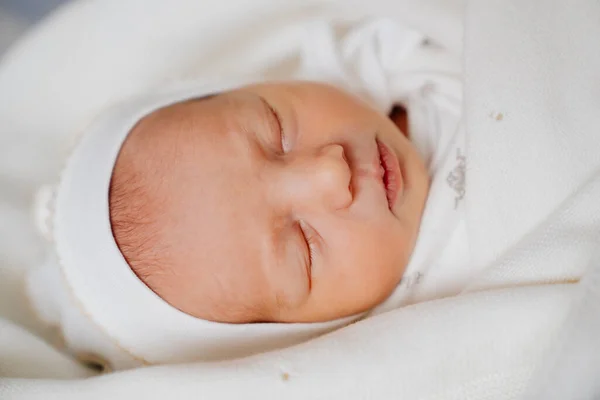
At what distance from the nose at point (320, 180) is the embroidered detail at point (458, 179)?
207mm

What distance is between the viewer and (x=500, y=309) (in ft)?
2.38

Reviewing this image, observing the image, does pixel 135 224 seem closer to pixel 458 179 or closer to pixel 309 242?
pixel 309 242

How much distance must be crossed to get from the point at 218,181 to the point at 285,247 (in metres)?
0.12

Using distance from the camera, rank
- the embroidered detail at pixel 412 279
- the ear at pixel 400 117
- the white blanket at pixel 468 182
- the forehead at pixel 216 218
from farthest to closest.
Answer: the ear at pixel 400 117
the embroidered detail at pixel 412 279
the forehead at pixel 216 218
the white blanket at pixel 468 182

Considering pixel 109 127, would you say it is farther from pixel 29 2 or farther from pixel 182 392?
pixel 29 2

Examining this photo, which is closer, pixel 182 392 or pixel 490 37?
pixel 182 392

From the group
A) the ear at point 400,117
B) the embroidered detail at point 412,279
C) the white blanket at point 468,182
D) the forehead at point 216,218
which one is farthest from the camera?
the ear at point 400,117

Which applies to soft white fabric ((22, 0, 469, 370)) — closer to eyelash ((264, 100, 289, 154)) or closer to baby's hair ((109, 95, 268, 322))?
baby's hair ((109, 95, 268, 322))

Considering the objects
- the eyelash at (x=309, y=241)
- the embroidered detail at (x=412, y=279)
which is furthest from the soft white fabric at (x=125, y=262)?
the eyelash at (x=309, y=241)

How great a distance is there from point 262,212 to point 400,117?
18.7 inches

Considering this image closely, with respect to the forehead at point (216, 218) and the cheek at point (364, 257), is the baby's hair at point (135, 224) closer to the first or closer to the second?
the forehead at point (216, 218)

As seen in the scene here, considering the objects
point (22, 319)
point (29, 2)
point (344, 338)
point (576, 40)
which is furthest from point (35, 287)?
point (576, 40)

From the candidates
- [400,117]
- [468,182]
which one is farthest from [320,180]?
[400,117]

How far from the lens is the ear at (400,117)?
120cm
